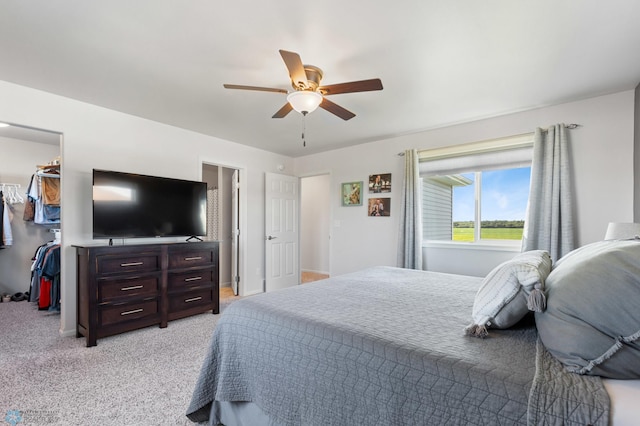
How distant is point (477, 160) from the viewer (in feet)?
12.1

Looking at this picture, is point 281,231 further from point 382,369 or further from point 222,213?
point 382,369

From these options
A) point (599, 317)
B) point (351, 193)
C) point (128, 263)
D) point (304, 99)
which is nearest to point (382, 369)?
point (599, 317)

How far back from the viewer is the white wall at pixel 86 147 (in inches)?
113

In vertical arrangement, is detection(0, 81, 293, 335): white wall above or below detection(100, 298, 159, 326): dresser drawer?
above

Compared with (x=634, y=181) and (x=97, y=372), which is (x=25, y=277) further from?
(x=634, y=181)

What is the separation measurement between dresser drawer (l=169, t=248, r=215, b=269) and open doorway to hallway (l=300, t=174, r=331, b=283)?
300cm

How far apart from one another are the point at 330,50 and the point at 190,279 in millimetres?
2927

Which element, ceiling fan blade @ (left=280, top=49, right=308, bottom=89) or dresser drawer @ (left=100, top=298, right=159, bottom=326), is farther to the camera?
dresser drawer @ (left=100, top=298, right=159, bottom=326)

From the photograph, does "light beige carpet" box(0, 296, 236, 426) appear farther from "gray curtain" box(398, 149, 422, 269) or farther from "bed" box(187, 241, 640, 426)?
"gray curtain" box(398, 149, 422, 269)

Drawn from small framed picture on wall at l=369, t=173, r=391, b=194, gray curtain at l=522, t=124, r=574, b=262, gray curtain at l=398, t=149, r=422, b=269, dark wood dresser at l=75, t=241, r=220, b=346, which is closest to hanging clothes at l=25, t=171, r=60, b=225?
dark wood dresser at l=75, t=241, r=220, b=346

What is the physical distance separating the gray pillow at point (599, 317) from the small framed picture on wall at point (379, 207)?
3.43 m

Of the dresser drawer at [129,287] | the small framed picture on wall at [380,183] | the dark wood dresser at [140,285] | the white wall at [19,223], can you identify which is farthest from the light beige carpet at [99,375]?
the small framed picture on wall at [380,183]

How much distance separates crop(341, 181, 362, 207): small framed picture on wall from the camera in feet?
15.7

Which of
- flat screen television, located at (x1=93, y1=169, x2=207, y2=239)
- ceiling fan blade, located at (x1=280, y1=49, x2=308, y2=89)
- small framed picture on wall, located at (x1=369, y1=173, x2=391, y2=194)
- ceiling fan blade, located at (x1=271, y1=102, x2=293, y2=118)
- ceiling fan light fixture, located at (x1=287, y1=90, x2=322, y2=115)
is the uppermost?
ceiling fan blade, located at (x1=280, y1=49, x2=308, y2=89)
